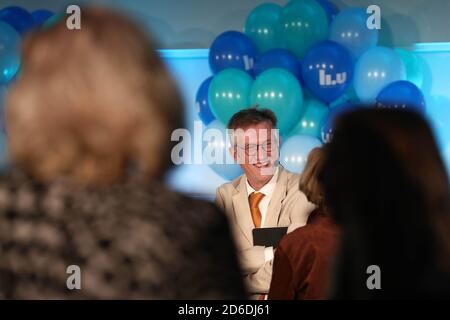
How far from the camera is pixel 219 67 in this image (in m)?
4.89

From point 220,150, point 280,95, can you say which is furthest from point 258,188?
point 220,150

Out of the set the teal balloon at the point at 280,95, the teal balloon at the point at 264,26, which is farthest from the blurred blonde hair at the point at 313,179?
the teal balloon at the point at 264,26

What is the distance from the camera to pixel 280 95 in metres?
4.46

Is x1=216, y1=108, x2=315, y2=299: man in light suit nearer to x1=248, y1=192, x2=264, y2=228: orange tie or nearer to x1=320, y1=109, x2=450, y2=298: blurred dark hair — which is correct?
x1=248, y1=192, x2=264, y2=228: orange tie

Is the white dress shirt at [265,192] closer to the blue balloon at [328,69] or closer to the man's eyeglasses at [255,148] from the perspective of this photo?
the man's eyeglasses at [255,148]

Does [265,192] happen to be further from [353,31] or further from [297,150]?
[353,31]

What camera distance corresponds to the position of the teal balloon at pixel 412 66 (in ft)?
15.8

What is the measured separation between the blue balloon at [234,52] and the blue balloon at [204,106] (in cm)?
18

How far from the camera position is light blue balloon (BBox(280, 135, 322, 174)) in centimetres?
440

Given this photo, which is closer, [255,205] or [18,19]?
[255,205]

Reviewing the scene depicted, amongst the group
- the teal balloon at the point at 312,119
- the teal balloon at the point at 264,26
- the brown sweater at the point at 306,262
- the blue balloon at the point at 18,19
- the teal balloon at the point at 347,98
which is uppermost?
the blue balloon at the point at 18,19

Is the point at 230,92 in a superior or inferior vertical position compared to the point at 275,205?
superior

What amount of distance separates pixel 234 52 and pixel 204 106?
427 mm

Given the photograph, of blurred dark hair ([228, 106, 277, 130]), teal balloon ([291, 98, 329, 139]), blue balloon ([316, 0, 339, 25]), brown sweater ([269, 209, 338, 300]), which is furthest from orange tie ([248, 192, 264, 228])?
blue balloon ([316, 0, 339, 25])
